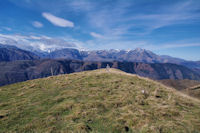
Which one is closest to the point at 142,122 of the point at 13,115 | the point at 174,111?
the point at 174,111

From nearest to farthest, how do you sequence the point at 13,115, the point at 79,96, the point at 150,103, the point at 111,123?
the point at 111,123
the point at 13,115
the point at 150,103
the point at 79,96

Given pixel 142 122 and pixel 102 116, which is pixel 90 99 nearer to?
pixel 102 116

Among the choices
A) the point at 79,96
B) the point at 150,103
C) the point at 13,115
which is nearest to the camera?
the point at 13,115

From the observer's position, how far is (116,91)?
17.3 metres

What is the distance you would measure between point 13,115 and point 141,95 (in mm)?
14181

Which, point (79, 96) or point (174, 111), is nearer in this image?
point (174, 111)

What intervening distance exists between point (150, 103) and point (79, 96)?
28.3 feet

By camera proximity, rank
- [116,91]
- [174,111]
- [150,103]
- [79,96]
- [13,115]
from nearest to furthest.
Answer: [13,115] < [174,111] < [150,103] < [79,96] < [116,91]

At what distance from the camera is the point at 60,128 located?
893 cm

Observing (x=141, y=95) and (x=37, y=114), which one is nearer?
(x=37, y=114)

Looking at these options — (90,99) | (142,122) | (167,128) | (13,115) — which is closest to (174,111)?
(167,128)

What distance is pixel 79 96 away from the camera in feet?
49.6

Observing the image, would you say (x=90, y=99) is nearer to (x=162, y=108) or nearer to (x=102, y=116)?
(x=102, y=116)

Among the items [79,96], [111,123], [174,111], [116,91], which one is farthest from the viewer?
[116,91]
